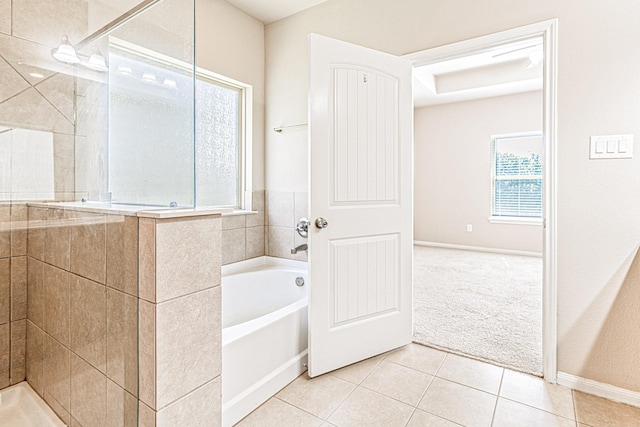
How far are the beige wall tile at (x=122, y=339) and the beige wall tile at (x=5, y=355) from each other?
945 mm

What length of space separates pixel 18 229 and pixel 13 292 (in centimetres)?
31

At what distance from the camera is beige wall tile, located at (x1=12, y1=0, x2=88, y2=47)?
1.62m

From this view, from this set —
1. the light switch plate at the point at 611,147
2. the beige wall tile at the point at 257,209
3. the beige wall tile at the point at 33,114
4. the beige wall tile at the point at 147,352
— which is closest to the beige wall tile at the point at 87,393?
the beige wall tile at the point at 147,352

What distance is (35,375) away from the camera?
1.58 metres

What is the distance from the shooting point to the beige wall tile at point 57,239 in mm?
1337

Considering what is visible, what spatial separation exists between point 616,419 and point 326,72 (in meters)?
2.27

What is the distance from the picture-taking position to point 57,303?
1391 millimetres

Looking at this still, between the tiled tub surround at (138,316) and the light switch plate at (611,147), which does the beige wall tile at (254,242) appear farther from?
the light switch plate at (611,147)

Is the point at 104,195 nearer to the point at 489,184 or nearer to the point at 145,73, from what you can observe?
the point at 145,73

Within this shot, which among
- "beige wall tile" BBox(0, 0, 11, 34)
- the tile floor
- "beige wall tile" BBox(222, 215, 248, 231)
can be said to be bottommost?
the tile floor

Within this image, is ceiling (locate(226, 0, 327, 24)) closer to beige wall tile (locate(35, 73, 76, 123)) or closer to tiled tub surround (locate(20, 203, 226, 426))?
beige wall tile (locate(35, 73, 76, 123))

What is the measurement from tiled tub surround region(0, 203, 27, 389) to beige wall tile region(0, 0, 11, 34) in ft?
2.75

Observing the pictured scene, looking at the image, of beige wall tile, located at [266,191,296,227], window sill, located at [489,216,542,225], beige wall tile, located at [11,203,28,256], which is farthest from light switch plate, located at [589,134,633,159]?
window sill, located at [489,216,542,225]

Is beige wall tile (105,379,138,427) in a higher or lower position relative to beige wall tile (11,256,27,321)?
lower
